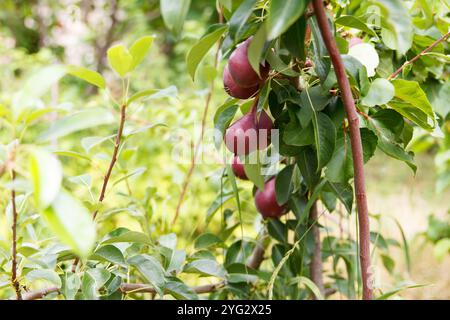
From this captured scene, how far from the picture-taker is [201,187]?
189cm

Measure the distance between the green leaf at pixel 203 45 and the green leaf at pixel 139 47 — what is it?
0.04m

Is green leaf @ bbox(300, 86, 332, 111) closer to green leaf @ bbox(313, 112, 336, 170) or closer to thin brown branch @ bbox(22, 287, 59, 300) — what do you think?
green leaf @ bbox(313, 112, 336, 170)

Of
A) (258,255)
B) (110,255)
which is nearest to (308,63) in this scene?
(110,255)

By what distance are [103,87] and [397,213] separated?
95.7 inches

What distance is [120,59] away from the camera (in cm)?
50

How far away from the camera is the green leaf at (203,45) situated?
1.46 feet

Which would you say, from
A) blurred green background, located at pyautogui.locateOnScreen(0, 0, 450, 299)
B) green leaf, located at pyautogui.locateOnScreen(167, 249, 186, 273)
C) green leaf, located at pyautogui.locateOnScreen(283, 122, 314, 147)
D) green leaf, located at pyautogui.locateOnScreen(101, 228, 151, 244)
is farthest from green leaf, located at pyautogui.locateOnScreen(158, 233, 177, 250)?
blurred green background, located at pyautogui.locateOnScreen(0, 0, 450, 299)

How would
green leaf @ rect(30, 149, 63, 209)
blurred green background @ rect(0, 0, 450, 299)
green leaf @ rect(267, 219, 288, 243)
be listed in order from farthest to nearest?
blurred green background @ rect(0, 0, 450, 299), green leaf @ rect(267, 219, 288, 243), green leaf @ rect(30, 149, 63, 209)

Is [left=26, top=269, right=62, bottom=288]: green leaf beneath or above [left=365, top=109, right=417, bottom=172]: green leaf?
beneath

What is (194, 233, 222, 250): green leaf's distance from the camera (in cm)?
74

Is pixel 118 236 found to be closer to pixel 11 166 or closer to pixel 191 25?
pixel 11 166

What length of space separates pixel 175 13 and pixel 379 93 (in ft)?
0.67

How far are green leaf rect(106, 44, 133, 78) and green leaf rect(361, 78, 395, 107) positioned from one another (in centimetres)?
21

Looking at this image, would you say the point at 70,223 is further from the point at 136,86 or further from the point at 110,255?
the point at 136,86
